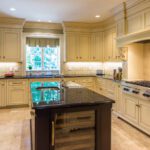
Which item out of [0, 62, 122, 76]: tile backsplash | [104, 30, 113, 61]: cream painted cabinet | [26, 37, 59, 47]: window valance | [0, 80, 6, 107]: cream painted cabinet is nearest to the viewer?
[0, 80, 6, 107]: cream painted cabinet

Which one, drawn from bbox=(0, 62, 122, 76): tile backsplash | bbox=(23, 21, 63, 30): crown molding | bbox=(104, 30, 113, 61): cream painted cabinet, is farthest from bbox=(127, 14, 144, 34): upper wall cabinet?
bbox=(23, 21, 63, 30): crown molding

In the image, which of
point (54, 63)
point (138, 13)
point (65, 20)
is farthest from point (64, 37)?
point (138, 13)

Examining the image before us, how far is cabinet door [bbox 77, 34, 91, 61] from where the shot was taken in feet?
21.0

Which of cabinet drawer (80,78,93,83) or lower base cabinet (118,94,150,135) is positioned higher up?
cabinet drawer (80,78,93,83)

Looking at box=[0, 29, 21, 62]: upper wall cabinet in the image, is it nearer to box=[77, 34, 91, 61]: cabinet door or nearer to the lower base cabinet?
box=[77, 34, 91, 61]: cabinet door

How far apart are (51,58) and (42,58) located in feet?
1.12

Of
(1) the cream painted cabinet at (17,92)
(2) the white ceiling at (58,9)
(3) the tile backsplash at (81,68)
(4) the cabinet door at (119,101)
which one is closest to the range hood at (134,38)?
(2) the white ceiling at (58,9)

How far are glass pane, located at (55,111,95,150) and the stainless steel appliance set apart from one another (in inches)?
67.3

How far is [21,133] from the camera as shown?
3584mm

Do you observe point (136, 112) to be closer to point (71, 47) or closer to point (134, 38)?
point (134, 38)

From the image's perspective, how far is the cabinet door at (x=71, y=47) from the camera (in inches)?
247

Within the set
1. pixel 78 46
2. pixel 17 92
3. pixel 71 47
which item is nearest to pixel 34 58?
pixel 71 47

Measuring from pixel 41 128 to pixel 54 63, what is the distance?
5.03m

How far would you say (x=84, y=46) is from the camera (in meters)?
6.45
